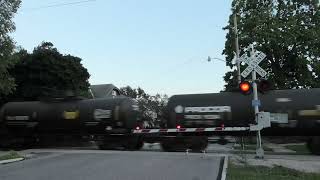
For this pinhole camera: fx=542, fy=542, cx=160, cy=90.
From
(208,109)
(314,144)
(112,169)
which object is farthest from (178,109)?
(112,169)

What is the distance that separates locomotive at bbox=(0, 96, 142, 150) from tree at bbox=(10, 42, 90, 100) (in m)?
7.83

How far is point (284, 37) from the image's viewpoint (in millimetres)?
46594

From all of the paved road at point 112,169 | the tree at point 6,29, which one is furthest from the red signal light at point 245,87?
the tree at point 6,29

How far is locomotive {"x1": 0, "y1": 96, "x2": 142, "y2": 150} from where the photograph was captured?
29141 mm

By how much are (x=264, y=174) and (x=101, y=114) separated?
15.5 metres

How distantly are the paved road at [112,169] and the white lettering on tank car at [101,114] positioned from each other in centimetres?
854

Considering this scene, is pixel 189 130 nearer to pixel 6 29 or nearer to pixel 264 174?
pixel 6 29

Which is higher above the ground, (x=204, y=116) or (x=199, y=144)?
(x=204, y=116)

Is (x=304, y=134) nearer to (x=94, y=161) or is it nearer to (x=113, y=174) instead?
(x=94, y=161)

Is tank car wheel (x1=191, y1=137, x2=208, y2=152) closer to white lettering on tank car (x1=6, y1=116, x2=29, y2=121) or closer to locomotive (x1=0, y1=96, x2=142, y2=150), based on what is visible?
locomotive (x1=0, y1=96, x2=142, y2=150)

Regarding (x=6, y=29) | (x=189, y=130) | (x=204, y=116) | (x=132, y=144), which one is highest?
(x=6, y=29)

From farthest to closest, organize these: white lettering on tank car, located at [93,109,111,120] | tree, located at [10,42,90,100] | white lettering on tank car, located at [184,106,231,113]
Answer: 1. tree, located at [10,42,90,100]
2. white lettering on tank car, located at [93,109,111,120]
3. white lettering on tank car, located at [184,106,231,113]

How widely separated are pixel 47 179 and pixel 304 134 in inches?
611

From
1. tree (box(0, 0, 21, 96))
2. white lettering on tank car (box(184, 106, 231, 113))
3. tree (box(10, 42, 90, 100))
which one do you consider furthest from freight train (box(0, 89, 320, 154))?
tree (box(10, 42, 90, 100))
